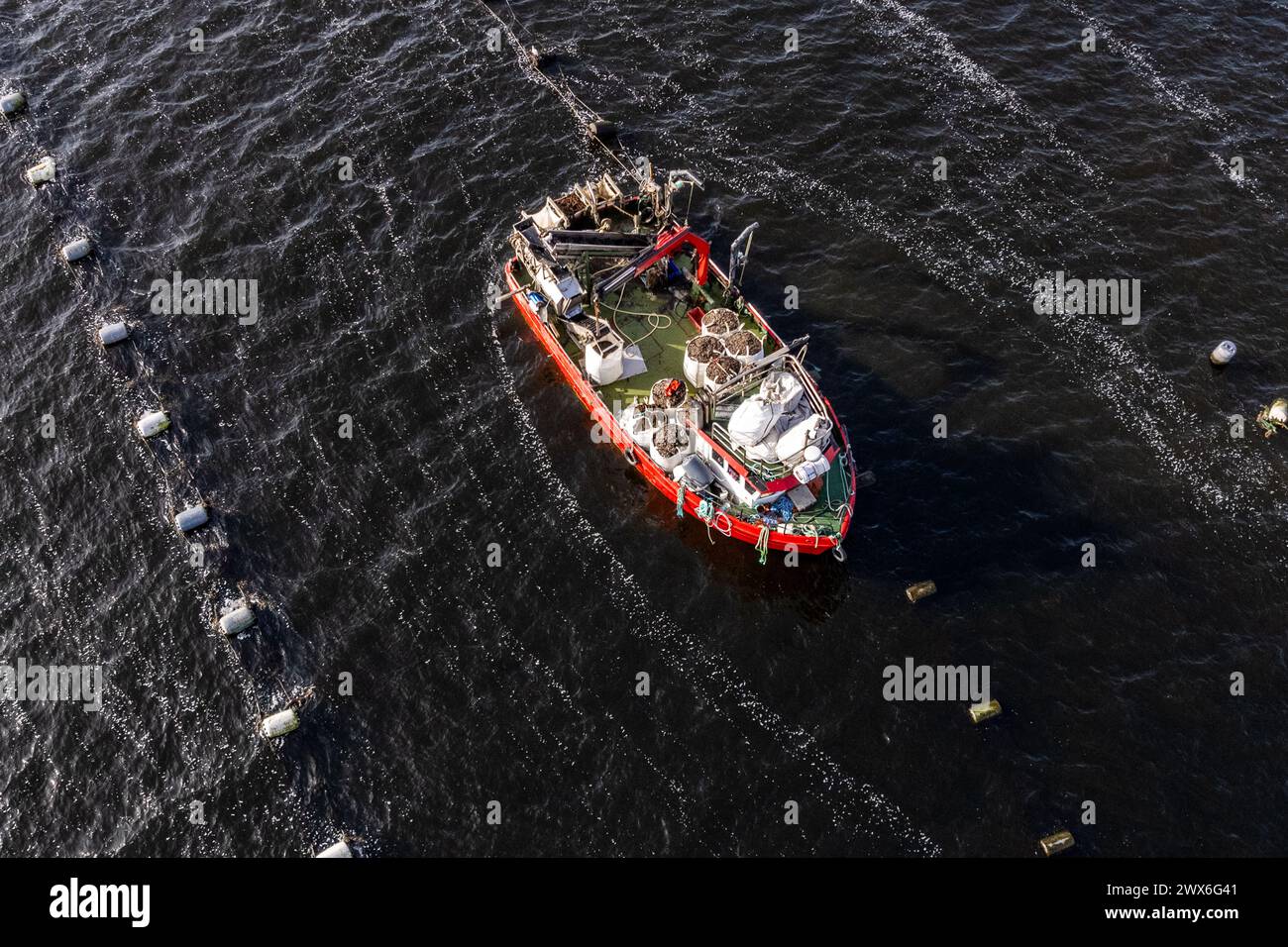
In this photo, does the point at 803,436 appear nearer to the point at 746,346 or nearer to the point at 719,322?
the point at 746,346

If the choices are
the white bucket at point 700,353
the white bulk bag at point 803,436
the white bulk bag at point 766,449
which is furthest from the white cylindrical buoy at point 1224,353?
the white bucket at point 700,353


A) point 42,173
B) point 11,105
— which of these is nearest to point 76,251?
point 42,173

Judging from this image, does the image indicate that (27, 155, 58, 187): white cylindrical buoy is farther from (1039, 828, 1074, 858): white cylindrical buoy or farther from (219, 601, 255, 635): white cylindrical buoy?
(1039, 828, 1074, 858): white cylindrical buoy

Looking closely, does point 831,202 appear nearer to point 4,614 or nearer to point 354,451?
point 354,451

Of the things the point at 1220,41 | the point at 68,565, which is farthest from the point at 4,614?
the point at 1220,41

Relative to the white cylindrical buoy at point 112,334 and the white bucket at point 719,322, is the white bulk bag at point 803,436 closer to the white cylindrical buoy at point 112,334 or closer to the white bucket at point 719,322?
the white bucket at point 719,322

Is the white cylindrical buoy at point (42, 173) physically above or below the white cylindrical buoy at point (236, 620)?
above
